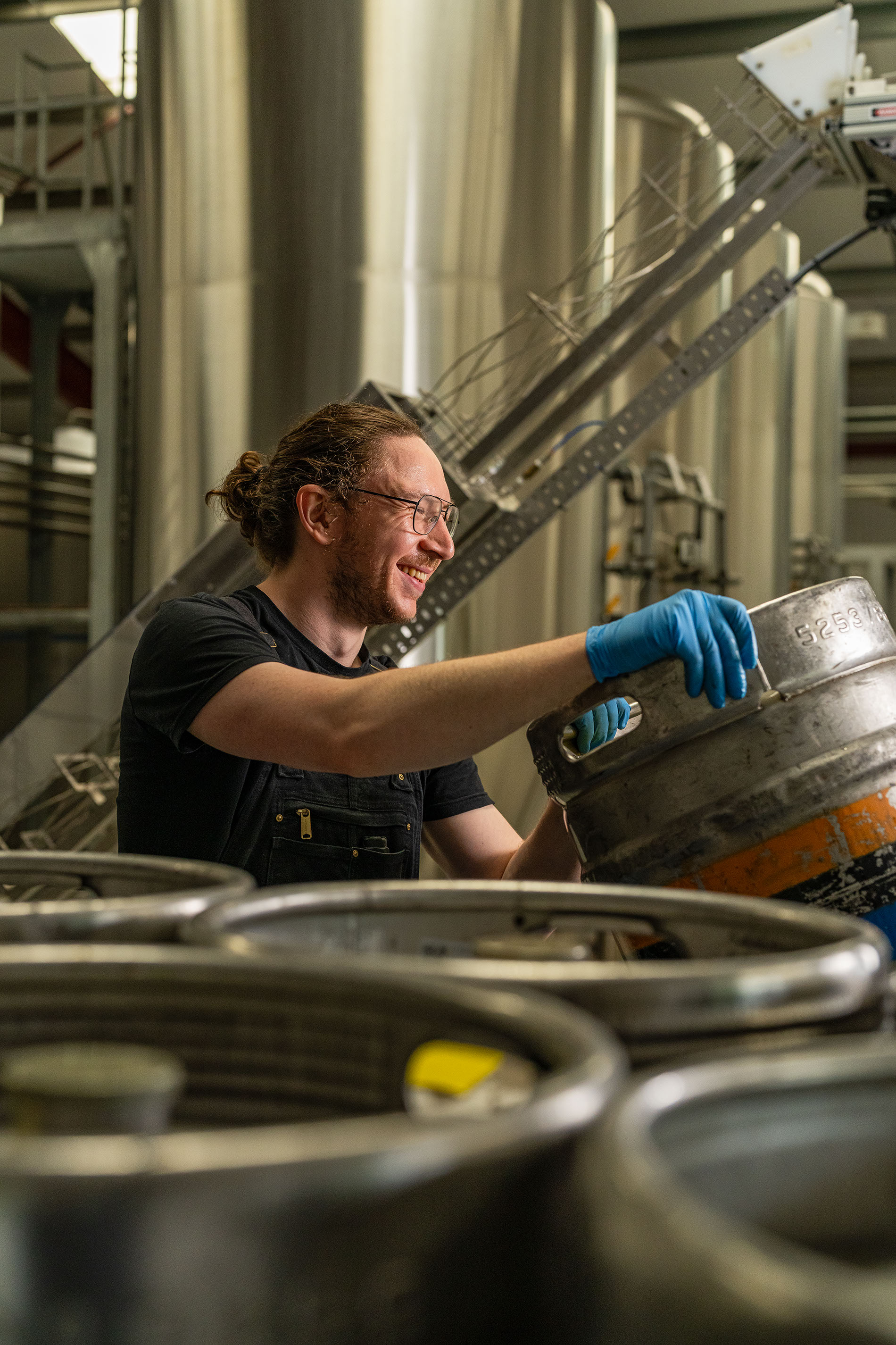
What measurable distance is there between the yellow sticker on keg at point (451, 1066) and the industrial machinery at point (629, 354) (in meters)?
2.50

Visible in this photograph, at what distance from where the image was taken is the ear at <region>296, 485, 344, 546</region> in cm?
187

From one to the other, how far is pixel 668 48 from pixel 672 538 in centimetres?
306

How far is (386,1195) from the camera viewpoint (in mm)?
376

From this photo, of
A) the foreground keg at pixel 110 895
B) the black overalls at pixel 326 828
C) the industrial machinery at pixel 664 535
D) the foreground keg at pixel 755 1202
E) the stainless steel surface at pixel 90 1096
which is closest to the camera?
the foreground keg at pixel 755 1202

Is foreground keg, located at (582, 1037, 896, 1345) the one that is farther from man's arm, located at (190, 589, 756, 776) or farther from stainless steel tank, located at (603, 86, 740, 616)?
stainless steel tank, located at (603, 86, 740, 616)

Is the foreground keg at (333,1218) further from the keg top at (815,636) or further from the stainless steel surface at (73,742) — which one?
the stainless steel surface at (73,742)

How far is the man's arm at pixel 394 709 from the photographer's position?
135 centimetres

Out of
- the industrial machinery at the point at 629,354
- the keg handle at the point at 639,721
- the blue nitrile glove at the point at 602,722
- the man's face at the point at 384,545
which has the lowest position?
the blue nitrile glove at the point at 602,722

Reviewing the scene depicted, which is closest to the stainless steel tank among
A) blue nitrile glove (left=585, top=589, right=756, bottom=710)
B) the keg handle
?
blue nitrile glove (left=585, top=589, right=756, bottom=710)

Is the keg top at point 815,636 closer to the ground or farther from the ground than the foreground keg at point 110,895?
farther from the ground

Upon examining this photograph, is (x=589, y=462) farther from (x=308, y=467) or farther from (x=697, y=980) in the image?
(x=697, y=980)

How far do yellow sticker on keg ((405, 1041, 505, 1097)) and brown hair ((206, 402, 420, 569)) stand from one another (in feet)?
4.64

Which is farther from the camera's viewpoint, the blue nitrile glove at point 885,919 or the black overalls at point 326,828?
the black overalls at point 326,828

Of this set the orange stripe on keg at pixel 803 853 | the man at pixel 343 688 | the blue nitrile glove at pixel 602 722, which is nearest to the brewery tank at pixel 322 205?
the man at pixel 343 688
